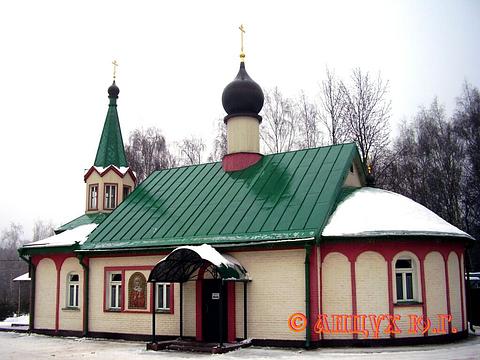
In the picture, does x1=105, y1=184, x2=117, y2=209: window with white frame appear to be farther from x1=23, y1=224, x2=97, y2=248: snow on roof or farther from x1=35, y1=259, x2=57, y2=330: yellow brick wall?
x1=35, y1=259, x2=57, y2=330: yellow brick wall

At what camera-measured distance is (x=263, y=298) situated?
46.9 ft

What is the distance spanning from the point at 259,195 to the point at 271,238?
237 centimetres

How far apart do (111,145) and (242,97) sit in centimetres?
668

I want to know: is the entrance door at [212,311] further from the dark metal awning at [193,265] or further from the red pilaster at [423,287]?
the red pilaster at [423,287]

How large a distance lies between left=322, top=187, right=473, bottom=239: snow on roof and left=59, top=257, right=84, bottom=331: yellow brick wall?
8625 mm

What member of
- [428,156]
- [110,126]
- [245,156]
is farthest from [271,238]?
[428,156]

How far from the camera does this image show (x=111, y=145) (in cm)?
2273

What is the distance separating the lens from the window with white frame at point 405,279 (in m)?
13.8

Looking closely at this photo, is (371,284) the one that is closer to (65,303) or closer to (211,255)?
(211,255)

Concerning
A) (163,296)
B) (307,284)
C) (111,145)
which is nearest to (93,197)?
(111,145)

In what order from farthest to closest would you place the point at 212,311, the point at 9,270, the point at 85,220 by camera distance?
1. the point at 9,270
2. the point at 85,220
3. the point at 212,311

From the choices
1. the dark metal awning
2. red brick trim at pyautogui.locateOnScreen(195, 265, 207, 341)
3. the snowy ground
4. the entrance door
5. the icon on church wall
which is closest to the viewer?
the snowy ground

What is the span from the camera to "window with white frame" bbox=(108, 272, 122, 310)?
1692 centimetres

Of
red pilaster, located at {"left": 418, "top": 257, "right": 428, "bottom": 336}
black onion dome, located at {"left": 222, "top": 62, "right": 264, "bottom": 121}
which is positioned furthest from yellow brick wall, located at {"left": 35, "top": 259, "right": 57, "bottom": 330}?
red pilaster, located at {"left": 418, "top": 257, "right": 428, "bottom": 336}
